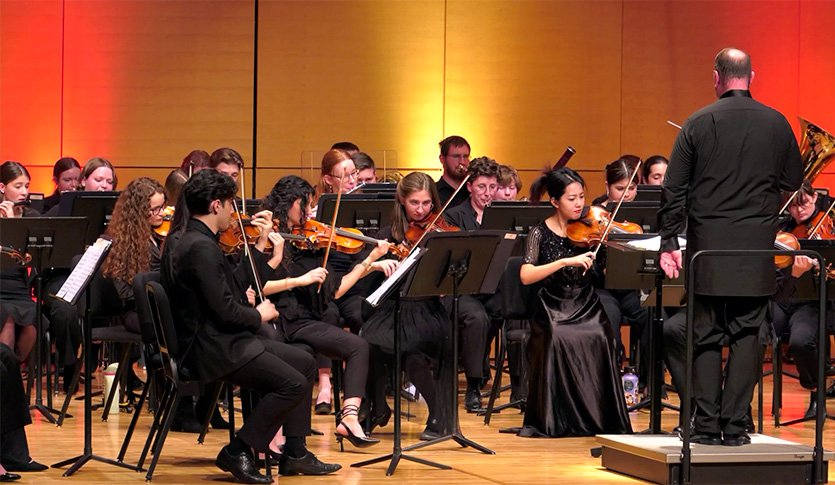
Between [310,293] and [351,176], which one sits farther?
[351,176]

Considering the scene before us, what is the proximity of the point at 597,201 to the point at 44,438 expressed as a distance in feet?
10.9

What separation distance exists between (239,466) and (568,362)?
1594 millimetres

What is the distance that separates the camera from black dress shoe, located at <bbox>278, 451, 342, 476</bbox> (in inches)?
169

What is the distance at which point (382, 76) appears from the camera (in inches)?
341

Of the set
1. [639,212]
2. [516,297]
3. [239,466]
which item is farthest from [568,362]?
[239,466]

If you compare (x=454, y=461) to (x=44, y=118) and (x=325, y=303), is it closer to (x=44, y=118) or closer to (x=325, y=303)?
(x=325, y=303)

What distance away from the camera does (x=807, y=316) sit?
5.88 metres

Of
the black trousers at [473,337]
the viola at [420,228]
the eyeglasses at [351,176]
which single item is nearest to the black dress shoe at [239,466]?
the viola at [420,228]

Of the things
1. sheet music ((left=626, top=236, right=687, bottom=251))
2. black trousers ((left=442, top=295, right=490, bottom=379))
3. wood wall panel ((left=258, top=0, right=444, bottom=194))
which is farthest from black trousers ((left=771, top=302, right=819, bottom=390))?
wood wall panel ((left=258, top=0, right=444, bottom=194))

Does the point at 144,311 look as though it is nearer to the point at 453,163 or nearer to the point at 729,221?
the point at 729,221

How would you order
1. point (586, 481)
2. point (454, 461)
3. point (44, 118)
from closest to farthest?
1. point (586, 481)
2. point (454, 461)
3. point (44, 118)

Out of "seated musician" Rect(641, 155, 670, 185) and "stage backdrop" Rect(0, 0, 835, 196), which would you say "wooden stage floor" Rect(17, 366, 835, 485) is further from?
"stage backdrop" Rect(0, 0, 835, 196)

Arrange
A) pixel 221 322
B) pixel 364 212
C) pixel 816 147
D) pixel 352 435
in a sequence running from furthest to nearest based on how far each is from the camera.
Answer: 1. pixel 364 212
2. pixel 816 147
3. pixel 352 435
4. pixel 221 322

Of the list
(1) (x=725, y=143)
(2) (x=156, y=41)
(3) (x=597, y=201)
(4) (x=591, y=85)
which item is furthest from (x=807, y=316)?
(2) (x=156, y=41)
